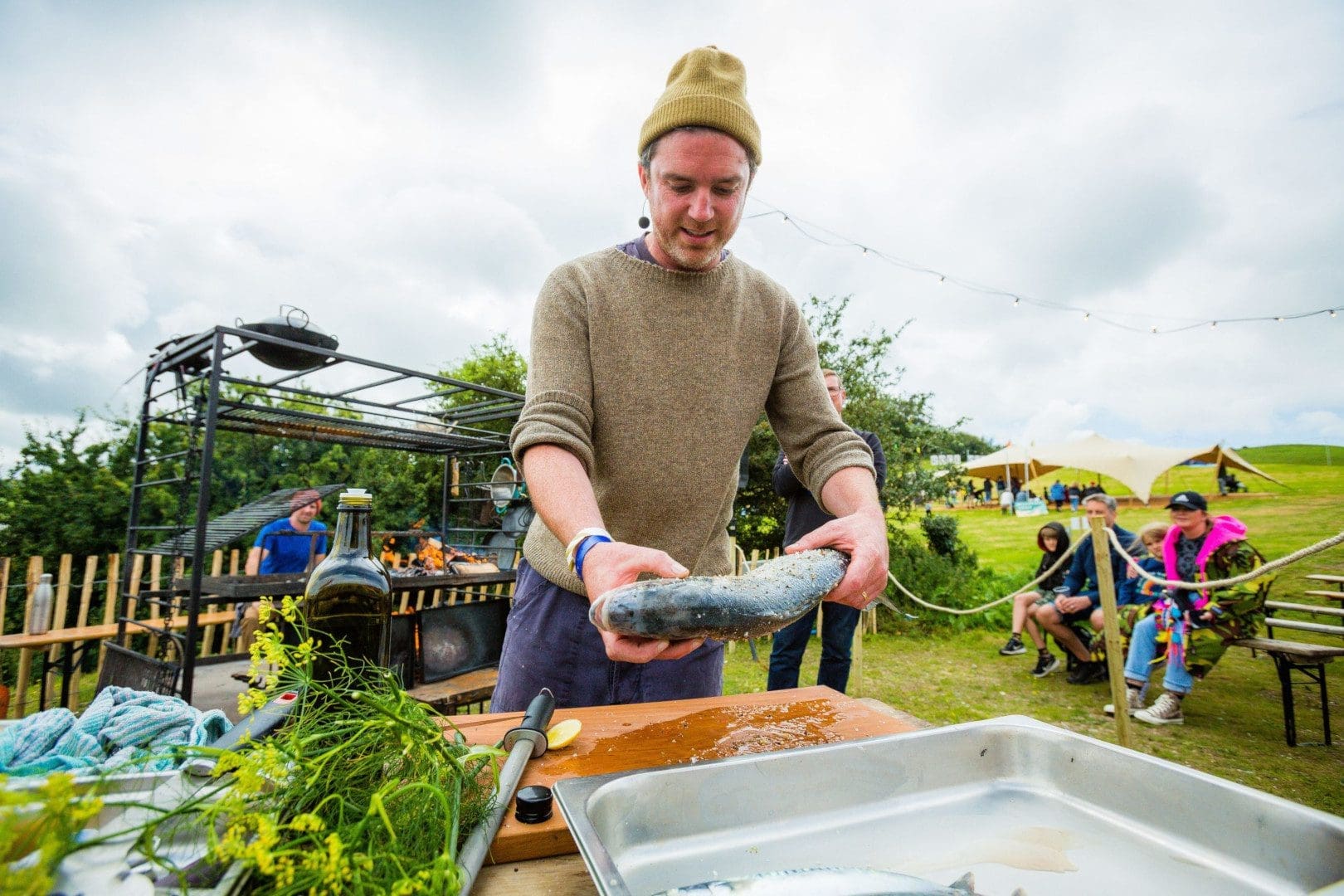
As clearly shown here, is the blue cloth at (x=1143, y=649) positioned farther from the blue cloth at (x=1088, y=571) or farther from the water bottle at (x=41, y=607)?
the water bottle at (x=41, y=607)

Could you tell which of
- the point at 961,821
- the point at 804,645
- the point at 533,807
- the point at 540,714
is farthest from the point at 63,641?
the point at 961,821

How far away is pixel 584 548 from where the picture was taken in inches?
50.9

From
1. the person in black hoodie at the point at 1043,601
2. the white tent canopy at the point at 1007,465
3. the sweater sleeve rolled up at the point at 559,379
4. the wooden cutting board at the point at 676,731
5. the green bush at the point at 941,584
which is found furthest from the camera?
the white tent canopy at the point at 1007,465

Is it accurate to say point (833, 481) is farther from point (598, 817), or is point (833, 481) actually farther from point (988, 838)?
point (598, 817)

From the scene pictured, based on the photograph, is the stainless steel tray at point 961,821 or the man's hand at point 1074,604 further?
the man's hand at point 1074,604

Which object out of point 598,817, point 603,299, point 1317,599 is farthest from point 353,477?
point 1317,599

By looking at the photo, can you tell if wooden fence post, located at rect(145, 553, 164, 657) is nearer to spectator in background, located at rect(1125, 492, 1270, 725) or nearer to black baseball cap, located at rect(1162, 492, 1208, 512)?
spectator in background, located at rect(1125, 492, 1270, 725)

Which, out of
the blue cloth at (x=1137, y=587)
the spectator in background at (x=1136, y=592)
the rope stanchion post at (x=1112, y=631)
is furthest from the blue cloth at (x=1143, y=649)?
the rope stanchion post at (x=1112, y=631)

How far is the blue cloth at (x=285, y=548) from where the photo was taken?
296 inches

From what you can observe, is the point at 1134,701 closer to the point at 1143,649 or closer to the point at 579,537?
the point at 1143,649

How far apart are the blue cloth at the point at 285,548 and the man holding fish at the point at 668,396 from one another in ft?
22.1

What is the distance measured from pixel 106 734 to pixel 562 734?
2.54ft

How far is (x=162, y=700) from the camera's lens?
1.22 meters

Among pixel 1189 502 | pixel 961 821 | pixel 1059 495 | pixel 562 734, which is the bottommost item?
pixel 961 821
